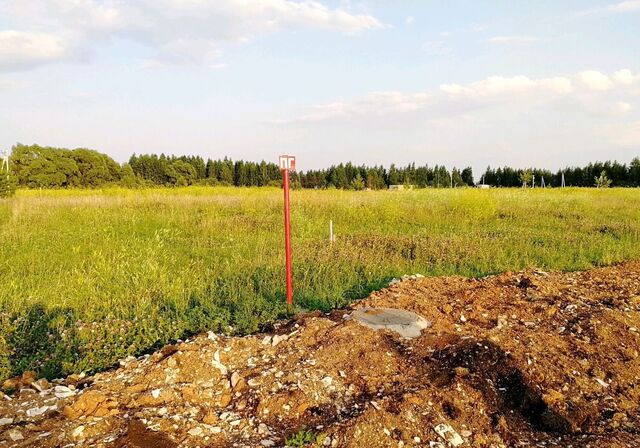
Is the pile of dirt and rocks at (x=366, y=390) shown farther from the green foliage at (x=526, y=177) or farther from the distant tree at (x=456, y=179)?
the distant tree at (x=456, y=179)

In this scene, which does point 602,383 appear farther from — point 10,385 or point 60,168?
point 60,168

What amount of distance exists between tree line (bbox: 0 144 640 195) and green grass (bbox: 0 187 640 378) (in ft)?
86.1

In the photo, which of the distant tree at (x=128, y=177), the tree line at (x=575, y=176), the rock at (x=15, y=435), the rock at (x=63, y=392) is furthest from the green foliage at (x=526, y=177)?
the rock at (x=15, y=435)

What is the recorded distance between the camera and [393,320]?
→ 466 cm

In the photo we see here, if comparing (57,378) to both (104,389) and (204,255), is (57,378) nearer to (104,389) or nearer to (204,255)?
(104,389)

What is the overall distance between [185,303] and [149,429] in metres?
2.80

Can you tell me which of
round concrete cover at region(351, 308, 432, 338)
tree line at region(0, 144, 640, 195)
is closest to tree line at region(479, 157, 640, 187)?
tree line at region(0, 144, 640, 195)

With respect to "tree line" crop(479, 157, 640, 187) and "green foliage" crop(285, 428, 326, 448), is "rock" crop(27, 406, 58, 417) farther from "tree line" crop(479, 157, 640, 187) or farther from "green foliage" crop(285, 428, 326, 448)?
"tree line" crop(479, 157, 640, 187)

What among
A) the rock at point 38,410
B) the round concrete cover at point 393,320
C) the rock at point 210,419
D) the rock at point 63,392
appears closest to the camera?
the rock at point 210,419

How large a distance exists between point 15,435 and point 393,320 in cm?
309

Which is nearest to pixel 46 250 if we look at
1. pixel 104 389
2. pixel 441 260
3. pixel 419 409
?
pixel 104 389

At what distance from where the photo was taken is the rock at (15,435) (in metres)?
2.90

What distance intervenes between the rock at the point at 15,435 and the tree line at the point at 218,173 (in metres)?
38.7

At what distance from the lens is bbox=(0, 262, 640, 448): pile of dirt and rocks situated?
9.69 ft
